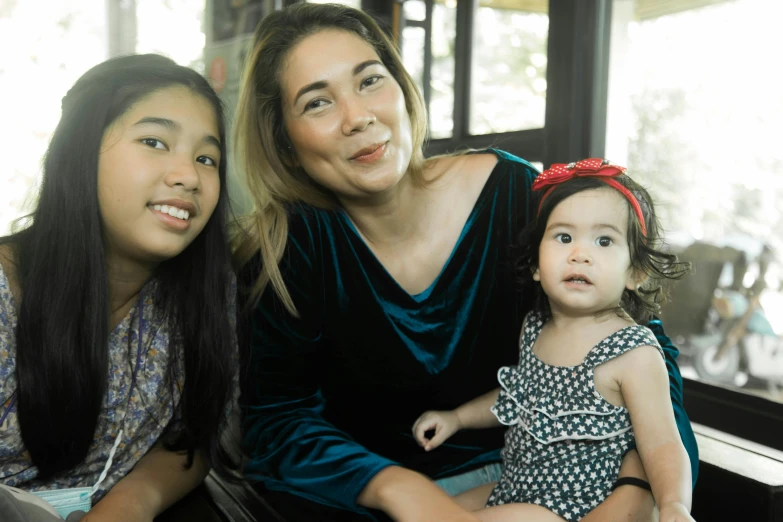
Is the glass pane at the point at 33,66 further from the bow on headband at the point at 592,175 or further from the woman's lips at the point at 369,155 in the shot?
the bow on headband at the point at 592,175

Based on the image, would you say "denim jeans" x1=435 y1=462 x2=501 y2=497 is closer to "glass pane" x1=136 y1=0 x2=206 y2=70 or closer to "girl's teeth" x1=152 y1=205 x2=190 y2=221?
"girl's teeth" x1=152 y1=205 x2=190 y2=221

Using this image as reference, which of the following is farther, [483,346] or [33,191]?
[483,346]

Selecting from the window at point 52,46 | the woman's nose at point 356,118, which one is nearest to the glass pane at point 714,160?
the woman's nose at point 356,118

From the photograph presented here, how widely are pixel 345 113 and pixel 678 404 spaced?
821 millimetres

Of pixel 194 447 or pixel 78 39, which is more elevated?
pixel 78 39

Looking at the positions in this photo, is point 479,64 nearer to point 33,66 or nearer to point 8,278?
point 8,278

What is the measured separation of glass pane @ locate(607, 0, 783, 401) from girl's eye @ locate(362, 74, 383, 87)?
861 mm

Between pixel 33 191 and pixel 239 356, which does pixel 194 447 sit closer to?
pixel 239 356

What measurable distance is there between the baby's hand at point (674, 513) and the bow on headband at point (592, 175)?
0.45m

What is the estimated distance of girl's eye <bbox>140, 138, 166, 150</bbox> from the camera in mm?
1331

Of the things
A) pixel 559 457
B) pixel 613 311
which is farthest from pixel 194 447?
pixel 613 311

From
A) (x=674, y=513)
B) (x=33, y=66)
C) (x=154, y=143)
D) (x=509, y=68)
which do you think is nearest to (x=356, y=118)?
(x=154, y=143)

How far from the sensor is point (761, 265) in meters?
1.94

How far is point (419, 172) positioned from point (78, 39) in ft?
10.0
